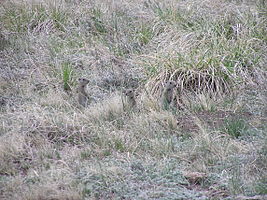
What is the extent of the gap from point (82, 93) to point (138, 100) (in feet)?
2.91

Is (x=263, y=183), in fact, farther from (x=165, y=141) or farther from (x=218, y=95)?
(x=218, y=95)

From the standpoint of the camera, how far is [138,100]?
913cm

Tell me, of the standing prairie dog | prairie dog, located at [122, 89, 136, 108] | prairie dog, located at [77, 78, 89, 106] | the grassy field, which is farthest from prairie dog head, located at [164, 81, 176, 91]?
prairie dog, located at [77, 78, 89, 106]

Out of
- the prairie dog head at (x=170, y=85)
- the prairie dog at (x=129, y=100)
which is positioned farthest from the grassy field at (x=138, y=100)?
the prairie dog head at (x=170, y=85)

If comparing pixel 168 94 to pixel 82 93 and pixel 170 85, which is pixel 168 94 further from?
pixel 82 93

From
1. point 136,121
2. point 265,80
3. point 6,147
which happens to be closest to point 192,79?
point 265,80

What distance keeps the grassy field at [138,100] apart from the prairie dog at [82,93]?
0.40 feet

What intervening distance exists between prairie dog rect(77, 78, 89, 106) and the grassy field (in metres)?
0.12

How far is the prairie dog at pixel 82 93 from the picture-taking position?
29.6 ft

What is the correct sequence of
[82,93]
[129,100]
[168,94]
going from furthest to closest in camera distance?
[82,93] < [168,94] < [129,100]

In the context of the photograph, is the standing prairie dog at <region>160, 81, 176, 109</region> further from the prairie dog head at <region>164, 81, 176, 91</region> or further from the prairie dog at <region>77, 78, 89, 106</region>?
the prairie dog at <region>77, 78, 89, 106</region>

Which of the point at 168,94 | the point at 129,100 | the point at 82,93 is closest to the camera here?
the point at 129,100

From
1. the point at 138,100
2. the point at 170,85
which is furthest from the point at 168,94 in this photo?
the point at 138,100

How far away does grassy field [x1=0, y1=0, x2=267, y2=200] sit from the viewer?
6266mm
